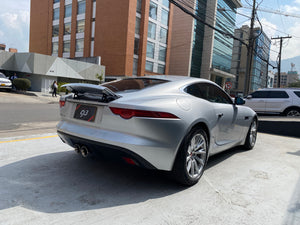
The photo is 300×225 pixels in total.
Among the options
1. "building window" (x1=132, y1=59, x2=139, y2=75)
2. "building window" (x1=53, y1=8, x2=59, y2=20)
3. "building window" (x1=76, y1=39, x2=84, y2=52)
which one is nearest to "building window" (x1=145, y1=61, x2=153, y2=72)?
"building window" (x1=132, y1=59, x2=139, y2=75)

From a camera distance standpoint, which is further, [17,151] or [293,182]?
[17,151]

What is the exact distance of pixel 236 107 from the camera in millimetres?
4516

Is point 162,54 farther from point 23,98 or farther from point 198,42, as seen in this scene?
point 23,98

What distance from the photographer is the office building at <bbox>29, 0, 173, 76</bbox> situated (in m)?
35.2

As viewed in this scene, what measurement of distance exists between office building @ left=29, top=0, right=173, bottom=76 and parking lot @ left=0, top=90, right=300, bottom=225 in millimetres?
32095

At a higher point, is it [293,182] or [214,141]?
[214,141]

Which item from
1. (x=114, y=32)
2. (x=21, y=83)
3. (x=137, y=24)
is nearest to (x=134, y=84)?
(x=21, y=83)

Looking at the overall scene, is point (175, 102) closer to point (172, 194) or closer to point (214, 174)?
point (172, 194)

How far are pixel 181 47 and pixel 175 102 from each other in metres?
44.1

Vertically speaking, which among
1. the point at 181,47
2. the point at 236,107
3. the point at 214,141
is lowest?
the point at 214,141

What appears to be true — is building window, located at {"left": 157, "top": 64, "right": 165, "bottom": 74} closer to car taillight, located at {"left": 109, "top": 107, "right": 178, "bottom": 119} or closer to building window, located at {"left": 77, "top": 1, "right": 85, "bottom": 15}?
building window, located at {"left": 77, "top": 1, "right": 85, "bottom": 15}

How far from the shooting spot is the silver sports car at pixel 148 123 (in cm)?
264

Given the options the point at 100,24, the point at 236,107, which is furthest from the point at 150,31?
the point at 236,107

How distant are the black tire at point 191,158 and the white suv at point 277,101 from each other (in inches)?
368
